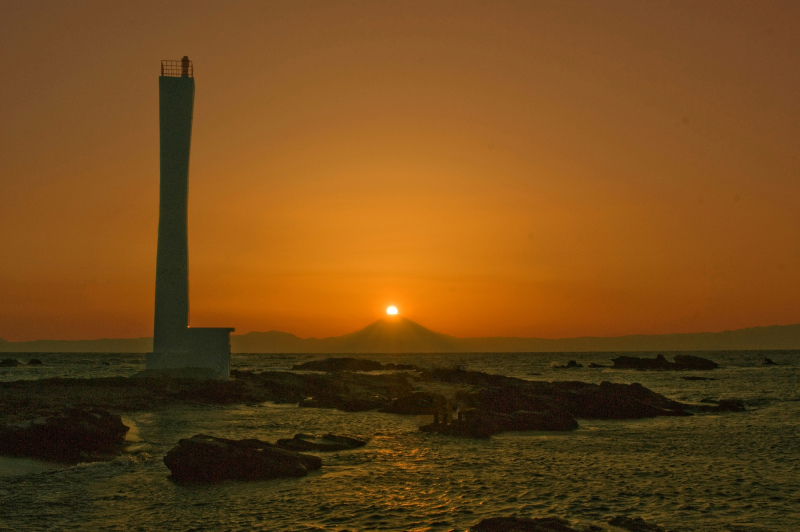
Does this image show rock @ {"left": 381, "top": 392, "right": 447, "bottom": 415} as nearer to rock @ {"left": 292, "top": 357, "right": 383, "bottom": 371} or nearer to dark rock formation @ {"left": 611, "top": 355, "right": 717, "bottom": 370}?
rock @ {"left": 292, "top": 357, "right": 383, "bottom": 371}

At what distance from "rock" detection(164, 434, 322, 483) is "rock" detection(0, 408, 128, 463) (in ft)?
11.7

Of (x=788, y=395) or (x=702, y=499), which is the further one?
(x=788, y=395)

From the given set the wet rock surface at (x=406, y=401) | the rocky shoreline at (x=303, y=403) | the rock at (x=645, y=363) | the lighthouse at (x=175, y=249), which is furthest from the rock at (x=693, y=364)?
the lighthouse at (x=175, y=249)

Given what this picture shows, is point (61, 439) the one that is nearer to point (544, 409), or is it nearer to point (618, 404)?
point (544, 409)

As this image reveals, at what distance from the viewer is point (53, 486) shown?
1430 cm

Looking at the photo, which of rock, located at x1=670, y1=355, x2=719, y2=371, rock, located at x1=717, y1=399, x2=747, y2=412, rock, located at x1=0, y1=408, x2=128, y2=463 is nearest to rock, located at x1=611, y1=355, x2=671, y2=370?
rock, located at x1=670, y1=355, x2=719, y2=371

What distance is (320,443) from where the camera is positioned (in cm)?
1973

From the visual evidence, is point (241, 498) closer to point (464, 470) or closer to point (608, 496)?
point (464, 470)

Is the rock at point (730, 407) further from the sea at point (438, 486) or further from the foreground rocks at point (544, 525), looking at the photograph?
the foreground rocks at point (544, 525)

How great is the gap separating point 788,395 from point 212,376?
35277mm

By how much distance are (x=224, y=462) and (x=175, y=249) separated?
832 inches

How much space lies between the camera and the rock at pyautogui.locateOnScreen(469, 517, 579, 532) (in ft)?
34.5

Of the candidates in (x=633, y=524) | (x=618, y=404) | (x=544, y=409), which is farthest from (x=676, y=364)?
(x=633, y=524)

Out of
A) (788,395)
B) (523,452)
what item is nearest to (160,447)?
(523,452)
